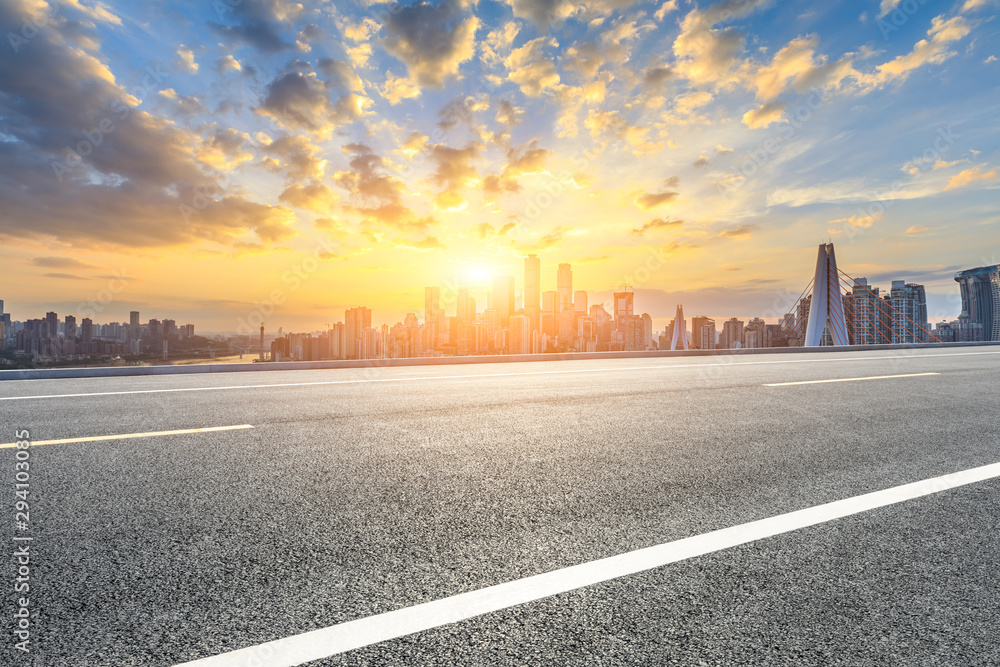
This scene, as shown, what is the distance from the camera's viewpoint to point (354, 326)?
66.7 feet

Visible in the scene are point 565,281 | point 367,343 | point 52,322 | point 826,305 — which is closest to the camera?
point 367,343

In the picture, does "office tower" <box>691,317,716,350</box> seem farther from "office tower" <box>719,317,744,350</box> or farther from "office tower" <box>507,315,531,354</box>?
"office tower" <box>507,315,531,354</box>

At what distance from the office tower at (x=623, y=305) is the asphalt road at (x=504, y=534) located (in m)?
28.7

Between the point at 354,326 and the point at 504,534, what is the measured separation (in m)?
18.9

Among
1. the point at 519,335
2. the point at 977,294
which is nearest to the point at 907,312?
the point at 977,294

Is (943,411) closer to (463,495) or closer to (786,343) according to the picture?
(463,495)

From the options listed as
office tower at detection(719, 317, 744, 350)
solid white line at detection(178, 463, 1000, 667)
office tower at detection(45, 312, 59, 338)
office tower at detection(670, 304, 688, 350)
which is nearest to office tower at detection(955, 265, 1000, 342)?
office tower at detection(719, 317, 744, 350)

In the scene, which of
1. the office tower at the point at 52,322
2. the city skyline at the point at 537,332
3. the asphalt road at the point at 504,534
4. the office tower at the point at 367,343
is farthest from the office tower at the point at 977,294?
the office tower at the point at 52,322

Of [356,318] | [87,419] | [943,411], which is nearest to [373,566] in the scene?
[87,419]

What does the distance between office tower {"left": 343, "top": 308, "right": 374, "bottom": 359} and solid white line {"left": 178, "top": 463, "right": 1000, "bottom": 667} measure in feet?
47.0

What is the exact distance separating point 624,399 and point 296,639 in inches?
224

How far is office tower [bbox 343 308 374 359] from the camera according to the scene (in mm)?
17266

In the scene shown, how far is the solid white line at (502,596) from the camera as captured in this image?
1593mm

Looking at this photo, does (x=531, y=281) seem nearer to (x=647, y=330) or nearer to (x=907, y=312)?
(x=647, y=330)
